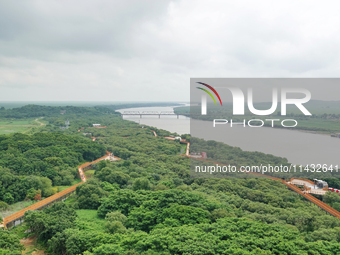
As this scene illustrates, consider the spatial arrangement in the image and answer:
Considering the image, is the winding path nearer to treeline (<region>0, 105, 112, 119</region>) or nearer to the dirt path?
the dirt path

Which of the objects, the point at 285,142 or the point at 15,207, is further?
the point at 285,142

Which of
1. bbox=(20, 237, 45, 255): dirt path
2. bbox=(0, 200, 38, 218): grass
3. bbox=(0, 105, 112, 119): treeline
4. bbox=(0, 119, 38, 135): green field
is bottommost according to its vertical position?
bbox=(0, 200, 38, 218): grass

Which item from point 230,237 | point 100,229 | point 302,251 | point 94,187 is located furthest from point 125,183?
point 302,251

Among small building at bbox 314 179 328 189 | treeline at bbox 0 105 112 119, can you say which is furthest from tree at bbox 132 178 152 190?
treeline at bbox 0 105 112 119

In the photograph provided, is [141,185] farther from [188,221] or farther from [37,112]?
[37,112]

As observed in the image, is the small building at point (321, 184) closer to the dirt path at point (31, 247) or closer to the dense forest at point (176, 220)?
the dense forest at point (176, 220)

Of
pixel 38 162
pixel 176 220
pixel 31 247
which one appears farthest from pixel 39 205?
pixel 176 220

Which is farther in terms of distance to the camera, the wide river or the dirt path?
the wide river
